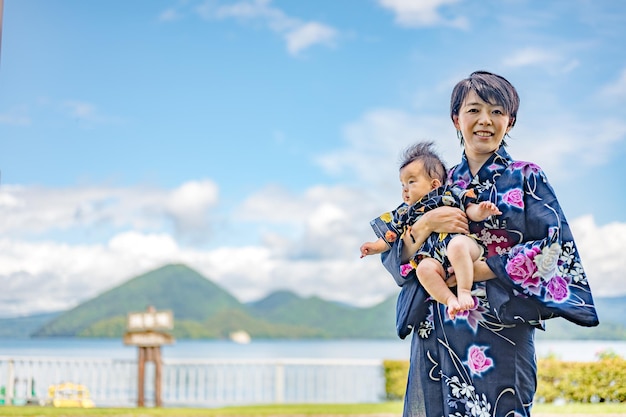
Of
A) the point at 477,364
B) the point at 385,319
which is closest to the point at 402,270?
the point at 477,364

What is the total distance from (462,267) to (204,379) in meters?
9.61

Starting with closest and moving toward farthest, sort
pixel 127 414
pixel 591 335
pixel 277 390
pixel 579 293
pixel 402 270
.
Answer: pixel 579 293
pixel 402 270
pixel 127 414
pixel 591 335
pixel 277 390

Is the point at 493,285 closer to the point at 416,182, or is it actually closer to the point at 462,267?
the point at 462,267

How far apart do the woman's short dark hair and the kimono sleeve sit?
0.22m

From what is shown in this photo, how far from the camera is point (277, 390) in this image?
10.9 m

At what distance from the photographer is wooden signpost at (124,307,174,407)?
33.2 ft

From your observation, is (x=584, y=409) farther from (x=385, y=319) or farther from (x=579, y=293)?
(x=385, y=319)

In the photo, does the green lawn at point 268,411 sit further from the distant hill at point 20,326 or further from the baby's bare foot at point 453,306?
the distant hill at point 20,326

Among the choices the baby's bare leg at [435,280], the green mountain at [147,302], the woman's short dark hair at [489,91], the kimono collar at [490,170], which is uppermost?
the green mountain at [147,302]

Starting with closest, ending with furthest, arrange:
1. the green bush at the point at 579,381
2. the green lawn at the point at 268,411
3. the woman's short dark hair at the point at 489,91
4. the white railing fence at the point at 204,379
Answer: the woman's short dark hair at the point at 489,91, the green lawn at the point at 268,411, the green bush at the point at 579,381, the white railing fence at the point at 204,379

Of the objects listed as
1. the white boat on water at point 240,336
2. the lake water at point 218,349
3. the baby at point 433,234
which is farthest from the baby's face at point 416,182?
Answer: the white boat on water at point 240,336

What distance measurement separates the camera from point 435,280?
197 centimetres

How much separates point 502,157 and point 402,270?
1.30ft

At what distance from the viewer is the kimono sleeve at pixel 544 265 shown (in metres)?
1.91
